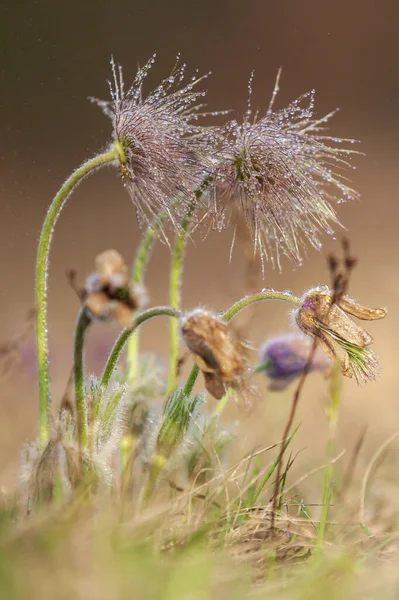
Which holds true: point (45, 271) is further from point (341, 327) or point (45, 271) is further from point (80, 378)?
point (341, 327)

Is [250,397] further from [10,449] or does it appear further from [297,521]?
[10,449]

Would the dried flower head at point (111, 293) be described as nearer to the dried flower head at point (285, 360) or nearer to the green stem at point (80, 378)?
the green stem at point (80, 378)

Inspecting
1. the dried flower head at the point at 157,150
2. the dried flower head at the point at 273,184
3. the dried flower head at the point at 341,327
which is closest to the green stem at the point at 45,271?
the dried flower head at the point at 157,150

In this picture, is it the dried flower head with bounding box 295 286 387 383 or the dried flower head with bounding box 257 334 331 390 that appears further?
the dried flower head with bounding box 257 334 331 390

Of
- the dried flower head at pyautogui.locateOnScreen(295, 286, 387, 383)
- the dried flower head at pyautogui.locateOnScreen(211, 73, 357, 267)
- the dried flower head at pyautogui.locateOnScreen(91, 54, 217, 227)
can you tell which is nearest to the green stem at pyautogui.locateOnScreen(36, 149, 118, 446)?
the dried flower head at pyautogui.locateOnScreen(91, 54, 217, 227)

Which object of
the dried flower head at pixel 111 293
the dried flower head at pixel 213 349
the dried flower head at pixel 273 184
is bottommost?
the dried flower head at pixel 213 349

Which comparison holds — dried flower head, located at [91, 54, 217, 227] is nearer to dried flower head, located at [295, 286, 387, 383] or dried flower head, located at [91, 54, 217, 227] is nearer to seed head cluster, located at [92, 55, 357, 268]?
seed head cluster, located at [92, 55, 357, 268]
